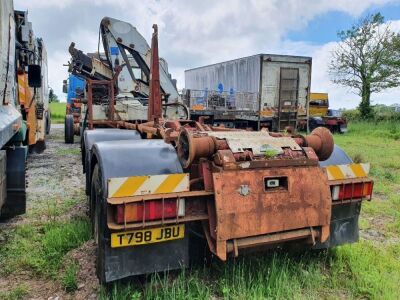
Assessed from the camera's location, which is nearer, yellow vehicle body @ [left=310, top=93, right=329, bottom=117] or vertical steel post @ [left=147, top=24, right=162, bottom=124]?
vertical steel post @ [left=147, top=24, right=162, bottom=124]

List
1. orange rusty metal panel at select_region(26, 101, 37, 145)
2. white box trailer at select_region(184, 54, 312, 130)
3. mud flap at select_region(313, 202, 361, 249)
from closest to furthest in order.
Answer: mud flap at select_region(313, 202, 361, 249), orange rusty metal panel at select_region(26, 101, 37, 145), white box trailer at select_region(184, 54, 312, 130)

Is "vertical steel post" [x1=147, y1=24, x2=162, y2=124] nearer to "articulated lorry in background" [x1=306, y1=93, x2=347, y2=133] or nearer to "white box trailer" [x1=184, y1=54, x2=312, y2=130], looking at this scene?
"white box trailer" [x1=184, y1=54, x2=312, y2=130]

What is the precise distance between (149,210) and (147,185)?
6.5 inches

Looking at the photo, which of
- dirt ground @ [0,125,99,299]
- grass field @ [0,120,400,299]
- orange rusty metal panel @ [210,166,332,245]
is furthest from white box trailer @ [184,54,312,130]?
orange rusty metal panel @ [210,166,332,245]

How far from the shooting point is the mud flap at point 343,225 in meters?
3.32

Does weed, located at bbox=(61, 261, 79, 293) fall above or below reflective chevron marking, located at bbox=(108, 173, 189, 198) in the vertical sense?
below

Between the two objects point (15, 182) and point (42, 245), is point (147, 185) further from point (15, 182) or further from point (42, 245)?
point (15, 182)

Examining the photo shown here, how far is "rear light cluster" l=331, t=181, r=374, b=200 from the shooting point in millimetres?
3166

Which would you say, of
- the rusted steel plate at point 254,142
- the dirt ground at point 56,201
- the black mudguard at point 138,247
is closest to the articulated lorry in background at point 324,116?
the dirt ground at point 56,201

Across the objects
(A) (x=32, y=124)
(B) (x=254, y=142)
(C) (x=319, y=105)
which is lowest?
(A) (x=32, y=124)

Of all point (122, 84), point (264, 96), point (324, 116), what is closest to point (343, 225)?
point (122, 84)

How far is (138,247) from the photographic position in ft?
8.80

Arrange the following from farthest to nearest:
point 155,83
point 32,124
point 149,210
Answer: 1. point 32,124
2. point 155,83
3. point 149,210

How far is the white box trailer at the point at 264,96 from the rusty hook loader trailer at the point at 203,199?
13655 millimetres
